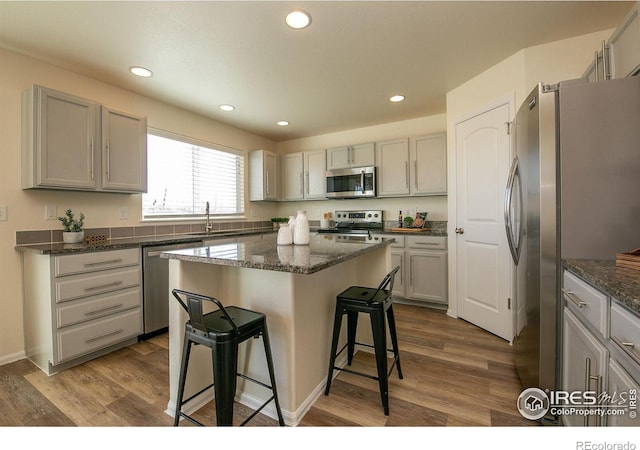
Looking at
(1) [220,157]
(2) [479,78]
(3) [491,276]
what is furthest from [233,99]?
(3) [491,276]

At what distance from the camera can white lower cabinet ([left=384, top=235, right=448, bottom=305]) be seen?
11.2 feet

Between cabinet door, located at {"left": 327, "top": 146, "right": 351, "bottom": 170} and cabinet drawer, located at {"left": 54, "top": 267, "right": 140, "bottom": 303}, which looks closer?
cabinet drawer, located at {"left": 54, "top": 267, "right": 140, "bottom": 303}

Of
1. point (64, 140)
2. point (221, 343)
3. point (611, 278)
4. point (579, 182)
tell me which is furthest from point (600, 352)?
point (64, 140)

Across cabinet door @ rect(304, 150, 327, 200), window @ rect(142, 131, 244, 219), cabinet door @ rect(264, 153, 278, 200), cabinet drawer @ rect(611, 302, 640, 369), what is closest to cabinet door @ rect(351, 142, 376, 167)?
cabinet door @ rect(304, 150, 327, 200)

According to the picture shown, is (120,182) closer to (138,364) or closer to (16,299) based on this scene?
(16,299)

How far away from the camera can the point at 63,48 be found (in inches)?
88.4

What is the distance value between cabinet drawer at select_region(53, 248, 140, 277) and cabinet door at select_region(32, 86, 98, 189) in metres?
0.61

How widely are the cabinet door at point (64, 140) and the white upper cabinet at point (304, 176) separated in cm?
273

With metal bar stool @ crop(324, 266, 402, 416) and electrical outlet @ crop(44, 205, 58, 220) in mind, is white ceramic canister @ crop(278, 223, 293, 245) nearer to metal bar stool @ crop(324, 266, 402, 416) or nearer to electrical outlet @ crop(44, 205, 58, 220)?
metal bar stool @ crop(324, 266, 402, 416)

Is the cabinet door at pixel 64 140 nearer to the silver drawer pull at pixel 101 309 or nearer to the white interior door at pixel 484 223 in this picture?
the silver drawer pull at pixel 101 309

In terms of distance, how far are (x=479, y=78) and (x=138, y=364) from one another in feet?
12.7

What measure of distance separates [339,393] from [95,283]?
2033mm

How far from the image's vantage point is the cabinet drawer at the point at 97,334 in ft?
6.98

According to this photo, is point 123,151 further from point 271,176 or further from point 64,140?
point 271,176
